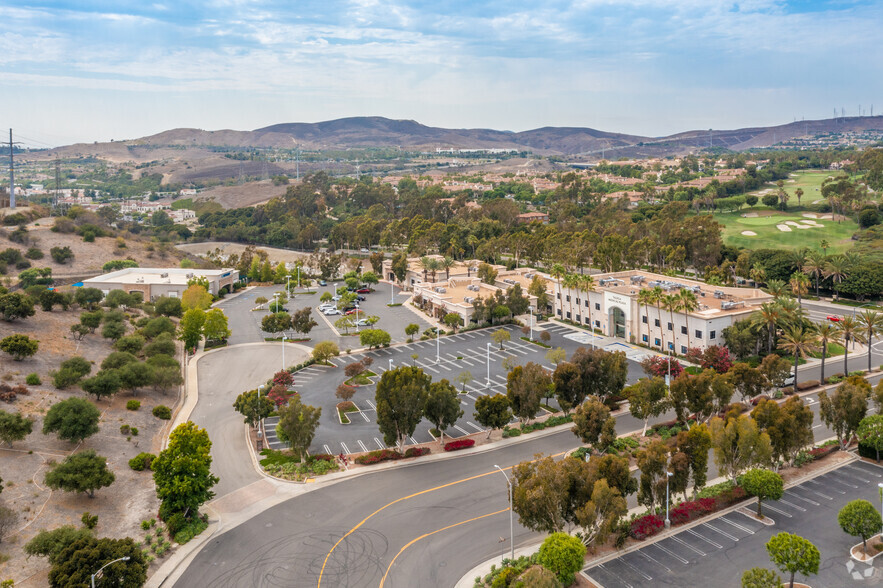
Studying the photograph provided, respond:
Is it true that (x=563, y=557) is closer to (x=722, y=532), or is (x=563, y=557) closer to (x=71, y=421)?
(x=722, y=532)

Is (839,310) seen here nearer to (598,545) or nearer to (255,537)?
(598,545)

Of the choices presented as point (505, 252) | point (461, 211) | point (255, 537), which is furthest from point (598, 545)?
point (461, 211)

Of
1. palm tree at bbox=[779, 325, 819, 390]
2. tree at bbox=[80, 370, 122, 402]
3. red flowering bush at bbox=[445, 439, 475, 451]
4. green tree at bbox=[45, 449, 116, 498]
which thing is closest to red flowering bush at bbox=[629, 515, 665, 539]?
red flowering bush at bbox=[445, 439, 475, 451]

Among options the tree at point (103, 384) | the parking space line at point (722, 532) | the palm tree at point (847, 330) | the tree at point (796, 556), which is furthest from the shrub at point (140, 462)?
the palm tree at point (847, 330)

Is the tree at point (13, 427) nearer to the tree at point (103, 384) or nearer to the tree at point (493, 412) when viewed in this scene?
the tree at point (103, 384)

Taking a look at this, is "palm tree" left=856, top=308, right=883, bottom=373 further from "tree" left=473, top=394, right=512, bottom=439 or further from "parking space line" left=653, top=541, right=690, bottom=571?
"parking space line" left=653, top=541, right=690, bottom=571

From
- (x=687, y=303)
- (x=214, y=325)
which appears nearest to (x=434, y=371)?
(x=687, y=303)
